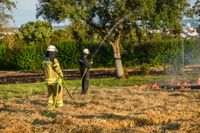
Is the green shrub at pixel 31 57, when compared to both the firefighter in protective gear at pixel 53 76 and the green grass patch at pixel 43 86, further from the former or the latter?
the firefighter in protective gear at pixel 53 76

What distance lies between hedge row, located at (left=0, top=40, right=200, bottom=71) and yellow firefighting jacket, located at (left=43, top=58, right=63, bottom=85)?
77.6 feet

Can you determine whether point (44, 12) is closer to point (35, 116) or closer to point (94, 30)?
point (94, 30)

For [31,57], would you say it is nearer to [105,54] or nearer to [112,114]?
[105,54]

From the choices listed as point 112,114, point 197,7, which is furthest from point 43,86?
point 112,114

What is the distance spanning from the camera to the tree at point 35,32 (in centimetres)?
5922

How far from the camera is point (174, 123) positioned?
38.3ft

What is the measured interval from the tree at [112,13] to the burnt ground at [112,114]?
11.6 meters

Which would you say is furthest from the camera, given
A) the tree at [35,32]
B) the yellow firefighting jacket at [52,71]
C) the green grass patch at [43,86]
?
the tree at [35,32]

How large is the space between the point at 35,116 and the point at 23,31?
46.7 m

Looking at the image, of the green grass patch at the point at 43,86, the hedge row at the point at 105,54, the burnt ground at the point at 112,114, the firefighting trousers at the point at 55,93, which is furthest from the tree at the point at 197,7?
the firefighting trousers at the point at 55,93

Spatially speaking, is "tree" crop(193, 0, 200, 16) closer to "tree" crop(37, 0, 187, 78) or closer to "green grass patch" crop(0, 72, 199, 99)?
"tree" crop(37, 0, 187, 78)

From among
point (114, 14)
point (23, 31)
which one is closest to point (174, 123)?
point (114, 14)

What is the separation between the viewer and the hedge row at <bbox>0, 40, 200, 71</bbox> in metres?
41.5

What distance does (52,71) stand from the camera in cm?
1575
